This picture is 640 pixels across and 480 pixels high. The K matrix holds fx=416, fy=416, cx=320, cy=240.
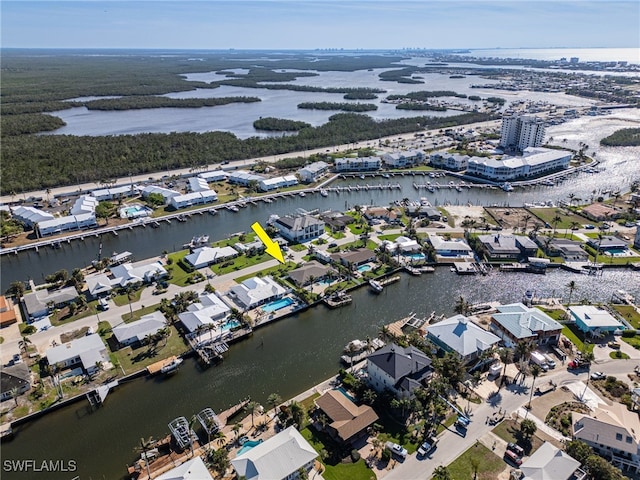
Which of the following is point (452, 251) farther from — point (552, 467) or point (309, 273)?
point (552, 467)

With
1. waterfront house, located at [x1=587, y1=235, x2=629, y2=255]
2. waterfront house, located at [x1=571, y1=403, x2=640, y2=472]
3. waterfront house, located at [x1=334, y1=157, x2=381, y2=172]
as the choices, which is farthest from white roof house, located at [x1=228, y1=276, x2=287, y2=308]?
waterfront house, located at [x1=334, y1=157, x2=381, y2=172]

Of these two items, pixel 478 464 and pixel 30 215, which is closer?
pixel 478 464

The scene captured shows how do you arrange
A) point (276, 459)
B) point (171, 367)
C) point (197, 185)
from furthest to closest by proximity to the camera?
point (197, 185) < point (171, 367) < point (276, 459)

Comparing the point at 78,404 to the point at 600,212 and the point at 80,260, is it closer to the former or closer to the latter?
the point at 80,260

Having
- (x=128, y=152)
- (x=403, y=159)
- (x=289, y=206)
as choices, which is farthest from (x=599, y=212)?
(x=128, y=152)

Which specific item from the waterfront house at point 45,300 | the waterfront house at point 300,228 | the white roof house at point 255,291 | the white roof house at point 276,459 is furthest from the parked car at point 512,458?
the waterfront house at point 45,300

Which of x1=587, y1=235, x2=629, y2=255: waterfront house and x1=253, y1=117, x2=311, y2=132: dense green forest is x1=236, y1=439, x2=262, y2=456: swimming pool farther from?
x1=253, y1=117, x2=311, y2=132: dense green forest
